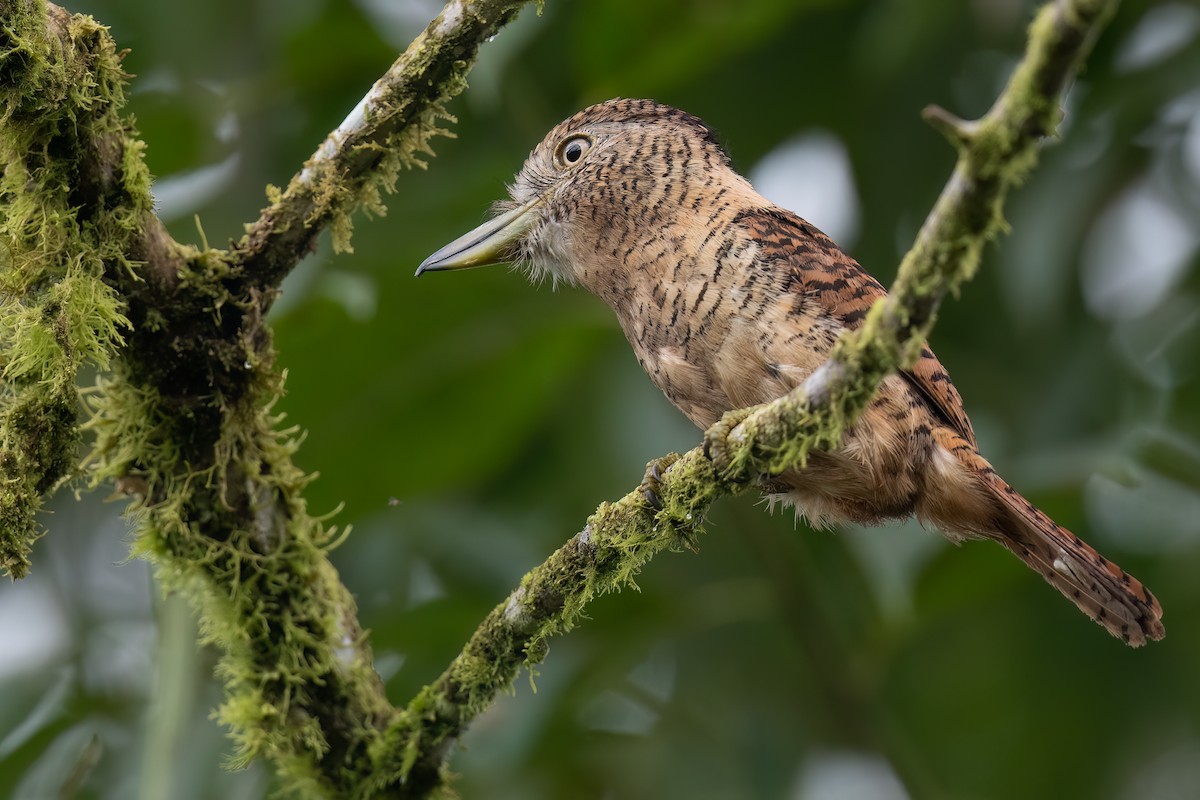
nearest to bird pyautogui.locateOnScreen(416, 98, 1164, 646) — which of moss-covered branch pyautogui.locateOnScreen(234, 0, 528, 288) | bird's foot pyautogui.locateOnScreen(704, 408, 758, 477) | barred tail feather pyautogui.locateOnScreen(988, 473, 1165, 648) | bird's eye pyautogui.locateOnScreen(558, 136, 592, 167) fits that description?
barred tail feather pyautogui.locateOnScreen(988, 473, 1165, 648)

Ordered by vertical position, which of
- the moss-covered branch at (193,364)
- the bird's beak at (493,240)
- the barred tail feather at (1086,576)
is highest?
the bird's beak at (493,240)

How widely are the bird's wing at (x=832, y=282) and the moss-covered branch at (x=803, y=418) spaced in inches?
25.6

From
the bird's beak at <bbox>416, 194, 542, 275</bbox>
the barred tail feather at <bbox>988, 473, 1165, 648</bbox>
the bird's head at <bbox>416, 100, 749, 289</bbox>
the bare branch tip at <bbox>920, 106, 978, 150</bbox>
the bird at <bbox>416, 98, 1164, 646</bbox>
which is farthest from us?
the bird's beak at <bbox>416, 194, 542, 275</bbox>

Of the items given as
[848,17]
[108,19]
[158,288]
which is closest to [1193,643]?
[848,17]

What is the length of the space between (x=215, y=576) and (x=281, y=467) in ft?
0.83

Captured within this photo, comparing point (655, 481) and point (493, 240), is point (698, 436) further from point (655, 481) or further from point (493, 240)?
point (655, 481)

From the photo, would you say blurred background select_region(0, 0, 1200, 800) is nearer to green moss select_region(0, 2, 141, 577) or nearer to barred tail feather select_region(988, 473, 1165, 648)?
barred tail feather select_region(988, 473, 1165, 648)

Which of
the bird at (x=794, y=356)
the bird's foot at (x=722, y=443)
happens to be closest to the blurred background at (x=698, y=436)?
the bird at (x=794, y=356)

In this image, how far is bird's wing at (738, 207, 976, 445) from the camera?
2.89 metres

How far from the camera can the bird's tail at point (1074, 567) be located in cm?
265

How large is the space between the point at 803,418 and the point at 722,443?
218 millimetres

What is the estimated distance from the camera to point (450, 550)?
4.14 meters

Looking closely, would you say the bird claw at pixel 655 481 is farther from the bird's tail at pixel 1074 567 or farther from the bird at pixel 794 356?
the bird's tail at pixel 1074 567

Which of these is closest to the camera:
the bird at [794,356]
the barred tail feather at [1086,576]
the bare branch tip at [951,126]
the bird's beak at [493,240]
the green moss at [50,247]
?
the bare branch tip at [951,126]
